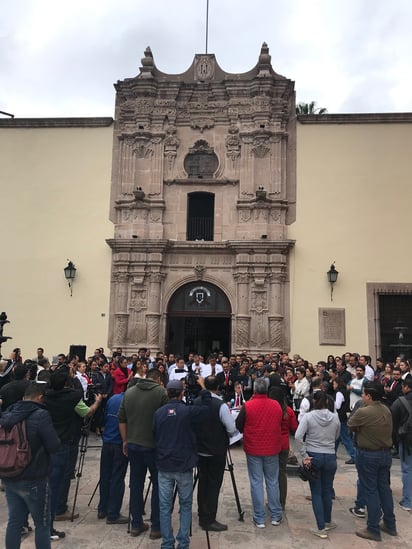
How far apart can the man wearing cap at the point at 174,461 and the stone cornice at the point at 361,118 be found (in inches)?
573

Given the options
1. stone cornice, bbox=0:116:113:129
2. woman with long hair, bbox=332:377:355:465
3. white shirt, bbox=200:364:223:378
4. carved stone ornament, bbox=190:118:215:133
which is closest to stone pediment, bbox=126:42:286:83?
carved stone ornament, bbox=190:118:215:133

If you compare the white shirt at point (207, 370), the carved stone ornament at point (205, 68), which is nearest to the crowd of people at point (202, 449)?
the white shirt at point (207, 370)

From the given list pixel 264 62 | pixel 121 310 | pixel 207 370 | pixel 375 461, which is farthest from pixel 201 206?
pixel 375 461

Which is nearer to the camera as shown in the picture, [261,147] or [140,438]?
[140,438]

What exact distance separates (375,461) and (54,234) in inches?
562

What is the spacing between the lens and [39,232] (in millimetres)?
16891

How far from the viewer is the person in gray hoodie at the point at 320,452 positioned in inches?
206

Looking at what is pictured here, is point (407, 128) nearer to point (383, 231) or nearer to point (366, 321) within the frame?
point (383, 231)

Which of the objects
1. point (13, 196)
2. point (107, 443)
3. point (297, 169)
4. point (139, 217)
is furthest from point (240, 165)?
→ point (107, 443)

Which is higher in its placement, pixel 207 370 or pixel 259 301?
pixel 259 301

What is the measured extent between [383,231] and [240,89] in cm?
730

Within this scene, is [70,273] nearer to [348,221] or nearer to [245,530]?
[348,221]

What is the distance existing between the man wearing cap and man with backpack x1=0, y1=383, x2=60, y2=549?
3.64 feet

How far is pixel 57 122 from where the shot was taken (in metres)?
17.4
